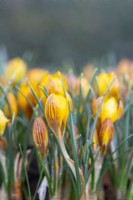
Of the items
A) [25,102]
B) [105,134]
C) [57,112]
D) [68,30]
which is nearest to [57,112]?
[57,112]

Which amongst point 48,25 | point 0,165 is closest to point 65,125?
point 0,165

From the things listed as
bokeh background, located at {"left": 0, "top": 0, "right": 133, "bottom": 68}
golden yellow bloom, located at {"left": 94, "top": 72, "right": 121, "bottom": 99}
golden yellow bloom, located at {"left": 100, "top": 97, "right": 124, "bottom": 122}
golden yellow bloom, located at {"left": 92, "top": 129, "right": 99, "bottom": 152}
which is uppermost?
bokeh background, located at {"left": 0, "top": 0, "right": 133, "bottom": 68}

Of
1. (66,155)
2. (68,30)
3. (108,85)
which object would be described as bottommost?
(66,155)

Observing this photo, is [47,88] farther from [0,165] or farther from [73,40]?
[73,40]

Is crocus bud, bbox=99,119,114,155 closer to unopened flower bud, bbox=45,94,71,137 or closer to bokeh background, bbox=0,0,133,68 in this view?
unopened flower bud, bbox=45,94,71,137

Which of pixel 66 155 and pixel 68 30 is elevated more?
pixel 68 30

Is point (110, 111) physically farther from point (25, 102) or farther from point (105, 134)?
point (25, 102)

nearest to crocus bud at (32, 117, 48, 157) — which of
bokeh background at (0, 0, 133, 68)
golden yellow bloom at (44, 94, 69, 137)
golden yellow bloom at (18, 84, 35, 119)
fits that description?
golden yellow bloom at (44, 94, 69, 137)
